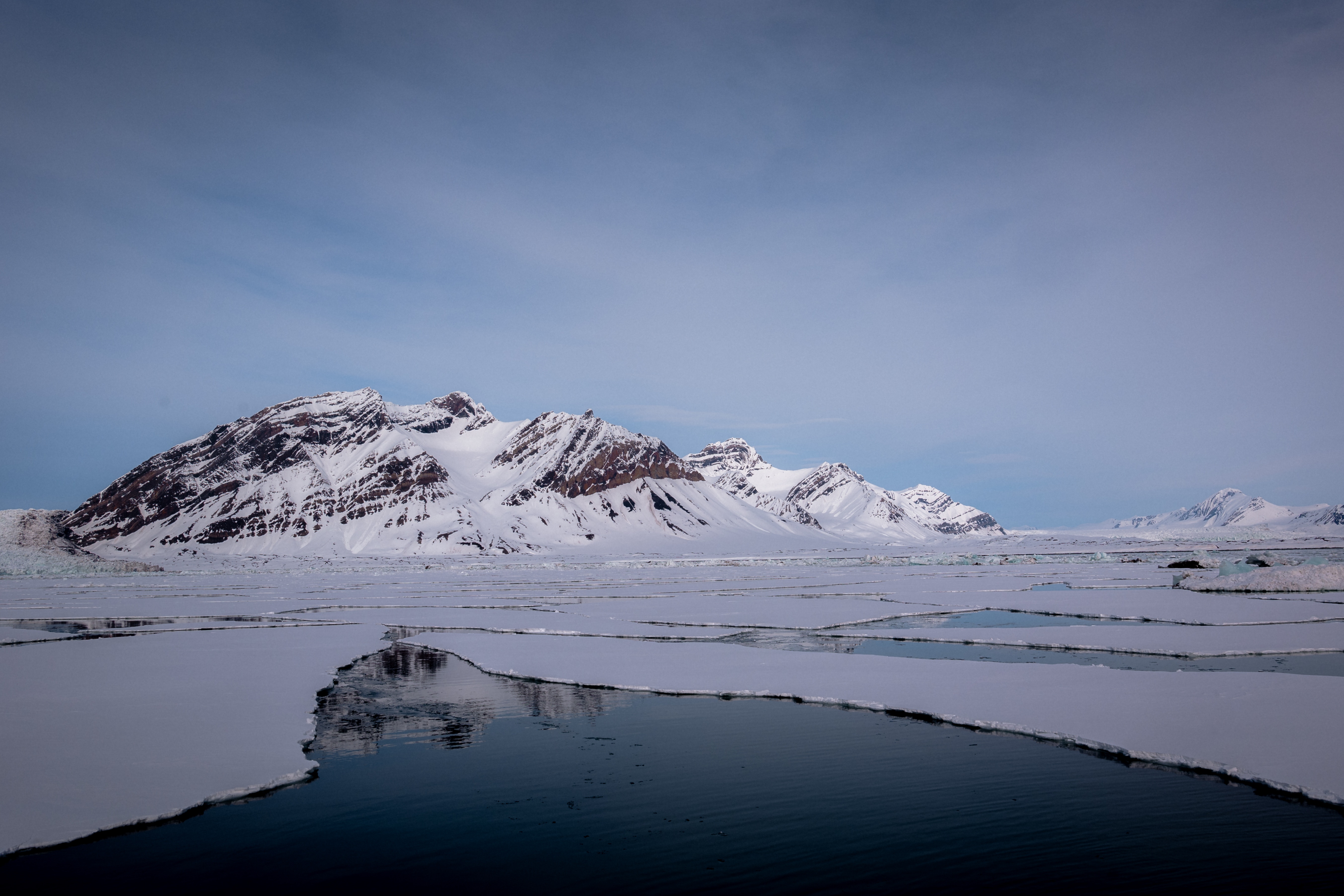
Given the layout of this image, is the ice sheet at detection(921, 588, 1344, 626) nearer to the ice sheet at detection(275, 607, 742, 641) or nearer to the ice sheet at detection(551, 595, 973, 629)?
the ice sheet at detection(551, 595, 973, 629)

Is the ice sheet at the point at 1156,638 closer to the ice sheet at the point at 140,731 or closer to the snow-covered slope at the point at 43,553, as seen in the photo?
the ice sheet at the point at 140,731

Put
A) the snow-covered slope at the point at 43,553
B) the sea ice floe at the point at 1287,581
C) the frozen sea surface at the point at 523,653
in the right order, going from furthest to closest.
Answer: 1. the snow-covered slope at the point at 43,553
2. the sea ice floe at the point at 1287,581
3. the frozen sea surface at the point at 523,653

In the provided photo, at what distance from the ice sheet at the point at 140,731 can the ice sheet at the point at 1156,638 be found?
50.6ft

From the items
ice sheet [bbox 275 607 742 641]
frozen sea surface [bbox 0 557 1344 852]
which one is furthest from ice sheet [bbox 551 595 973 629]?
ice sheet [bbox 275 607 742 641]

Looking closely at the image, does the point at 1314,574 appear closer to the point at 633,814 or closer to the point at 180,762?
the point at 633,814

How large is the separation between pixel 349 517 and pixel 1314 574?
19967 centimetres

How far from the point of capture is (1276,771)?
861 cm

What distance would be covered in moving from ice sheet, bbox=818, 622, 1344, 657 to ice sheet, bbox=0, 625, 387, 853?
15428 mm

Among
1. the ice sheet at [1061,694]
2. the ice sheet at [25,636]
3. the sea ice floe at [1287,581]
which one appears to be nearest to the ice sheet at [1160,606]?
the sea ice floe at [1287,581]

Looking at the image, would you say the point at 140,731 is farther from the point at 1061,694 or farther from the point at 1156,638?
the point at 1156,638

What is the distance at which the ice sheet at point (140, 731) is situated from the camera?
8.09 metres

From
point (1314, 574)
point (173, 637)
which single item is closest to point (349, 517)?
point (173, 637)

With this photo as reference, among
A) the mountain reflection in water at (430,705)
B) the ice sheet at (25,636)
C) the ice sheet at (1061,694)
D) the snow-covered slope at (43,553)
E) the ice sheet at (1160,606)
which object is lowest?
the ice sheet at (1160,606)

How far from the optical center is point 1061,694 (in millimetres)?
12836
